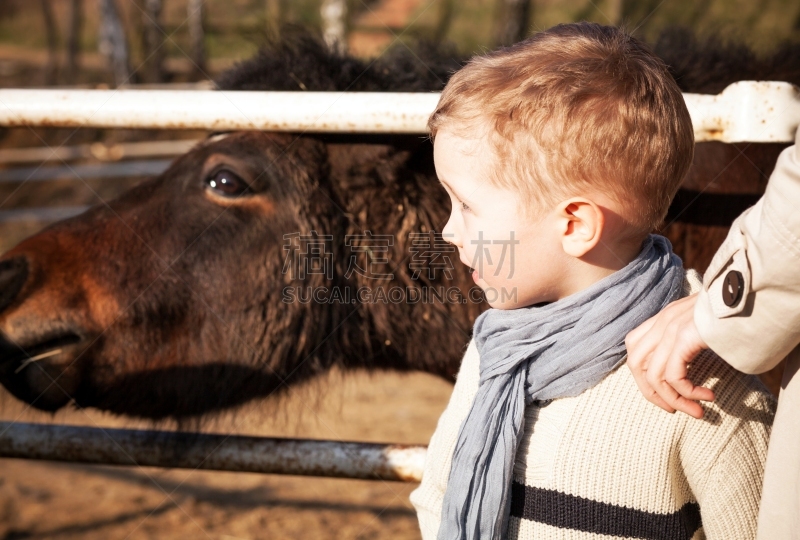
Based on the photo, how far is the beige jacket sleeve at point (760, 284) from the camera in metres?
0.86

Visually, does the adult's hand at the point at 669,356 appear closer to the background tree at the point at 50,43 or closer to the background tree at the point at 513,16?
the background tree at the point at 513,16

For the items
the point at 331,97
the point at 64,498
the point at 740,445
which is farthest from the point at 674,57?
the point at 64,498

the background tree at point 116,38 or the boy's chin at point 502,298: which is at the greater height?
the boy's chin at point 502,298

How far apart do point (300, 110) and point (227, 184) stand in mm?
416

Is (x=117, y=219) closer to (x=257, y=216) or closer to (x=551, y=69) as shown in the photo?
(x=257, y=216)

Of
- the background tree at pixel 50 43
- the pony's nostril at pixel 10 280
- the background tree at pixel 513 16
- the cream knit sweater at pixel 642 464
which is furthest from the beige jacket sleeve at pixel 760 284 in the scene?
the background tree at pixel 50 43

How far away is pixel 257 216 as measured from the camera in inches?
84.9

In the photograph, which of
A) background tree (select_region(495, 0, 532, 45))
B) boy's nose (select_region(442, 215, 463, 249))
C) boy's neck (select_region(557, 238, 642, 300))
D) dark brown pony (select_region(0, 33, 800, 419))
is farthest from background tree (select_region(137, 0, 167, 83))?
boy's neck (select_region(557, 238, 642, 300))

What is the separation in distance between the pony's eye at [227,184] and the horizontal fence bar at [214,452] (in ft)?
2.42

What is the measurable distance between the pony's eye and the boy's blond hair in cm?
110

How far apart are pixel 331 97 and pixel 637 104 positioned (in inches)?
37.1

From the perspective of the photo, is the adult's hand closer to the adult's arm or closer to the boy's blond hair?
the adult's arm

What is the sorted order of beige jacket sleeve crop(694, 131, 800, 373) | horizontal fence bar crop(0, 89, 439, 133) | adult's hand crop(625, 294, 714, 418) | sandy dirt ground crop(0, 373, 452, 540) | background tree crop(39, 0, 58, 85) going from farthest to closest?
1. background tree crop(39, 0, 58, 85)
2. sandy dirt ground crop(0, 373, 452, 540)
3. horizontal fence bar crop(0, 89, 439, 133)
4. adult's hand crop(625, 294, 714, 418)
5. beige jacket sleeve crop(694, 131, 800, 373)

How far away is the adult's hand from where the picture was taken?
101cm
